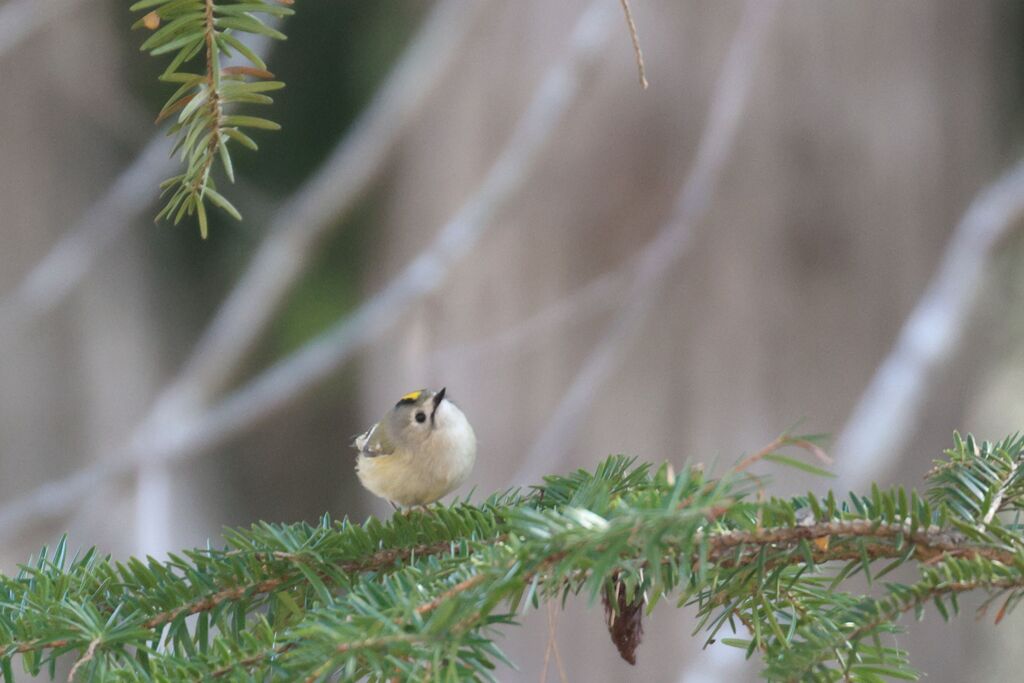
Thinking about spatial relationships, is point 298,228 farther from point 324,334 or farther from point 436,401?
point 436,401

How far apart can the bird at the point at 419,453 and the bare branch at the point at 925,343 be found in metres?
0.65

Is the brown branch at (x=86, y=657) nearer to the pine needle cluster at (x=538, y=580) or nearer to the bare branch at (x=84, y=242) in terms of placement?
the pine needle cluster at (x=538, y=580)

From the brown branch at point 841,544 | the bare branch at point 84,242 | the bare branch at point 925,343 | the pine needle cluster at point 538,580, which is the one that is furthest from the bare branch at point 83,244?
the brown branch at point 841,544

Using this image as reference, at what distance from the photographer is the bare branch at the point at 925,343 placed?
1388mm

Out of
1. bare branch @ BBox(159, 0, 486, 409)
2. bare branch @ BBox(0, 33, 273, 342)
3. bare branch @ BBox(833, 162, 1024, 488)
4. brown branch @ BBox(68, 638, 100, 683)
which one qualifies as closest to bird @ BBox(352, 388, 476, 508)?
brown branch @ BBox(68, 638, 100, 683)

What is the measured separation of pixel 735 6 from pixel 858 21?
6.7 inches

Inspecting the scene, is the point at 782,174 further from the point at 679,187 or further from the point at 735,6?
the point at 735,6

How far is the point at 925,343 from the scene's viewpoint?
1.41 meters

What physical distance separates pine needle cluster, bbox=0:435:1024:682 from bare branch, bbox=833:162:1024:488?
0.87 m

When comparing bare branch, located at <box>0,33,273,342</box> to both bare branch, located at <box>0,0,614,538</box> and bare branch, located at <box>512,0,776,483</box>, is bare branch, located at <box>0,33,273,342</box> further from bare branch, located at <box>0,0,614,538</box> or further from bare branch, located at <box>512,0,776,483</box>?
bare branch, located at <box>512,0,776,483</box>

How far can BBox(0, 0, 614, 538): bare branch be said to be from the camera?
1.46 m

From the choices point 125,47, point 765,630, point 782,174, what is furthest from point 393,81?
point 765,630

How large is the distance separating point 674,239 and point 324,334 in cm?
76

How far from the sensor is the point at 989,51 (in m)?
1.50
